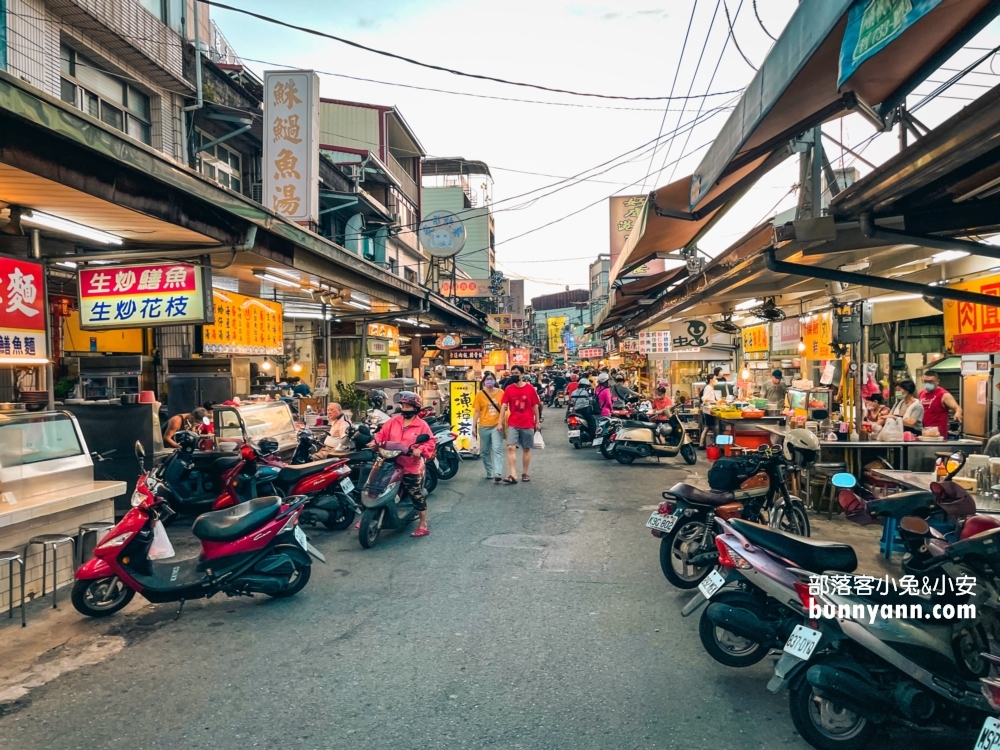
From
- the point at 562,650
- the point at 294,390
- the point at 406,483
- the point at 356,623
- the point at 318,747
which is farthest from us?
the point at 294,390

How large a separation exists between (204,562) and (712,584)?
4.06 metres

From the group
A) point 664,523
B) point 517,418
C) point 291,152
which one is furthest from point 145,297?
point 291,152

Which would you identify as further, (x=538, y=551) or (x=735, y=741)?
(x=538, y=551)

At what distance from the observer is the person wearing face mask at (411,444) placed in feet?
25.8

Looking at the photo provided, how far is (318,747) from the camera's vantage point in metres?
3.34

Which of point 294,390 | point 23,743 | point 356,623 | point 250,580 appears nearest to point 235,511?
point 250,580

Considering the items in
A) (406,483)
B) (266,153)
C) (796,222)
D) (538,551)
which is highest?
(266,153)

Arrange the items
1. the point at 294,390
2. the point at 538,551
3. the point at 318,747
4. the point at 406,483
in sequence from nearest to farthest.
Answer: the point at 318,747 < the point at 538,551 < the point at 406,483 < the point at 294,390

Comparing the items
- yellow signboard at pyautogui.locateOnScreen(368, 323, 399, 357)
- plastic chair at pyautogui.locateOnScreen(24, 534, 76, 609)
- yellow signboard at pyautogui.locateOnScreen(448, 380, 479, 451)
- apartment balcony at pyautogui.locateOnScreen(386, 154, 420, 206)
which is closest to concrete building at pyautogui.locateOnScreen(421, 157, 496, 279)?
apartment balcony at pyautogui.locateOnScreen(386, 154, 420, 206)

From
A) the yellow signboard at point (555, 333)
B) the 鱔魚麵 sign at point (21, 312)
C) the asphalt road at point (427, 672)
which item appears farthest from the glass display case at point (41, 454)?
the yellow signboard at point (555, 333)

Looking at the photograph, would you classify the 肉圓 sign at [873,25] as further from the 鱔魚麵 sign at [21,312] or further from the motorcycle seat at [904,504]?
the 鱔魚麵 sign at [21,312]

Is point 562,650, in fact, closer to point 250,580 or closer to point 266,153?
point 250,580

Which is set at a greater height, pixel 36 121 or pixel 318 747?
pixel 36 121

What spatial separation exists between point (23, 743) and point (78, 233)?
5.61 m
